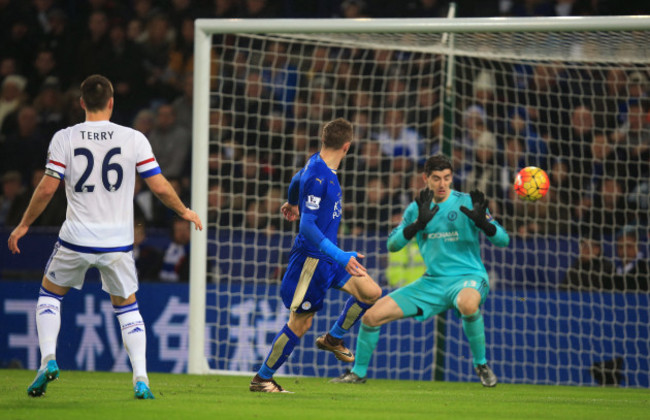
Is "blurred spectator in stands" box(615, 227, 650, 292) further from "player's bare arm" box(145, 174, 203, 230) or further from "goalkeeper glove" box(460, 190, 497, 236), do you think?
"player's bare arm" box(145, 174, 203, 230)

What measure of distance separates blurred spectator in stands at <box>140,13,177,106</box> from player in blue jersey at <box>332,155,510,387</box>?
571 cm

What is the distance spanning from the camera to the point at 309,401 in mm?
5855

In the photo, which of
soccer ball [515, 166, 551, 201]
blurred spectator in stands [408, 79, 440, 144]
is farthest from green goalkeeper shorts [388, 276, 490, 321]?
blurred spectator in stands [408, 79, 440, 144]

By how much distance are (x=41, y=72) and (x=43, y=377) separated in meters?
8.48

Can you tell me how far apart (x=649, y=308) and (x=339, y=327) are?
3.57 m

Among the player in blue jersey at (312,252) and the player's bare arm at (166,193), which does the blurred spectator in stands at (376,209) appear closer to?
the player in blue jersey at (312,252)

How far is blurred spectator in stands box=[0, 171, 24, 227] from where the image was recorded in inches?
446

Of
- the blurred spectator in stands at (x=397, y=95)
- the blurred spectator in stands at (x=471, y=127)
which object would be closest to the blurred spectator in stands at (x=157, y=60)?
the blurred spectator in stands at (x=397, y=95)

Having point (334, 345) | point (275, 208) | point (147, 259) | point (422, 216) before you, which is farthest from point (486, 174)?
point (334, 345)

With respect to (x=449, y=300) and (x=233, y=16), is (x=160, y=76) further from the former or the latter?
(x=449, y=300)

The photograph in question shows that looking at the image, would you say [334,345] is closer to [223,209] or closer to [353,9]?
[223,209]

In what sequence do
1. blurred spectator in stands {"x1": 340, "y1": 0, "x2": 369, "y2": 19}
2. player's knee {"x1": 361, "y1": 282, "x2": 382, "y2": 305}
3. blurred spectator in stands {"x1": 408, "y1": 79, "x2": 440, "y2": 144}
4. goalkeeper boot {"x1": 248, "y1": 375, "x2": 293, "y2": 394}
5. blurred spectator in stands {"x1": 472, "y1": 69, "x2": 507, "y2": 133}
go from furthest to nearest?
1. blurred spectator in stands {"x1": 340, "y1": 0, "x2": 369, "y2": 19}
2. blurred spectator in stands {"x1": 408, "y1": 79, "x2": 440, "y2": 144}
3. blurred spectator in stands {"x1": 472, "y1": 69, "x2": 507, "y2": 133}
4. player's knee {"x1": 361, "y1": 282, "x2": 382, "y2": 305}
5. goalkeeper boot {"x1": 248, "y1": 375, "x2": 293, "y2": 394}

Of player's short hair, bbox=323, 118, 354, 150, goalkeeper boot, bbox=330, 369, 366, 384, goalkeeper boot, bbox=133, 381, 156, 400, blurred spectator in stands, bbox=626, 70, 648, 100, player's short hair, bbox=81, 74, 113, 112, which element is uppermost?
blurred spectator in stands, bbox=626, 70, 648, 100

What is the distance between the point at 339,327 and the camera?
687 cm
